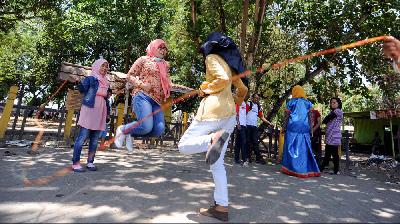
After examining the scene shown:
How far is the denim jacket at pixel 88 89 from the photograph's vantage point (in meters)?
5.35

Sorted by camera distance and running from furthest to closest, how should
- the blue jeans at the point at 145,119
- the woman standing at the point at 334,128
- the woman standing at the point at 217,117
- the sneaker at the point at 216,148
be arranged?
the woman standing at the point at 334,128 → the blue jeans at the point at 145,119 → the woman standing at the point at 217,117 → the sneaker at the point at 216,148

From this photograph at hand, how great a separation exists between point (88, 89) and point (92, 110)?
1.20 ft

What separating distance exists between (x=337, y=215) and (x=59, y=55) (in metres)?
26.7

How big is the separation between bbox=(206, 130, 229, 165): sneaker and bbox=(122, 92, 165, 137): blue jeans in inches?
57.1

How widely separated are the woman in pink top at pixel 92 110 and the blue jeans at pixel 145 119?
3.84ft

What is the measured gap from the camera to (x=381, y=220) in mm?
3730

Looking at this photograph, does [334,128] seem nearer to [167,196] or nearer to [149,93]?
[149,93]

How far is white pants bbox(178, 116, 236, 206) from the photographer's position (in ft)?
11.0

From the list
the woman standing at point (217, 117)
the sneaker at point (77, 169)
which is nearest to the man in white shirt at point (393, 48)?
the woman standing at point (217, 117)

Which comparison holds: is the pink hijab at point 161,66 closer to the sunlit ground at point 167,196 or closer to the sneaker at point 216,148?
the sunlit ground at point 167,196

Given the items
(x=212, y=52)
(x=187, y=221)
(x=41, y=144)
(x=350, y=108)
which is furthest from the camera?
(x=350, y=108)

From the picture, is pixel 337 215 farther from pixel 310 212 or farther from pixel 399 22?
pixel 399 22

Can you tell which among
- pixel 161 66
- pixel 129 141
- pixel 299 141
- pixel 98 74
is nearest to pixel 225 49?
pixel 161 66

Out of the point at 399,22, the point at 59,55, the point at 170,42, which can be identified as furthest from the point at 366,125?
the point at 59,55
